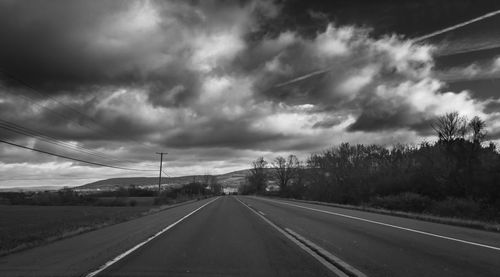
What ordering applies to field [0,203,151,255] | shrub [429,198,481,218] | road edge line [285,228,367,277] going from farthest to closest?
shrub [429,198,481,218]
field [0,203,151,255]
road edge line [285,228,367,277]

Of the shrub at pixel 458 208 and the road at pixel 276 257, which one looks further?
the shrub at pixel 458 208

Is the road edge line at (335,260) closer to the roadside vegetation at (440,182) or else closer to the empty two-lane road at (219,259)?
the empty two-lane road at (219,259)

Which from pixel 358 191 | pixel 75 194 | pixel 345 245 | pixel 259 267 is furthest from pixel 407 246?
pixel 75 194

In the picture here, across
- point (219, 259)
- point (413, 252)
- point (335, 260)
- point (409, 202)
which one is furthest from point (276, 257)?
point (409, 202)

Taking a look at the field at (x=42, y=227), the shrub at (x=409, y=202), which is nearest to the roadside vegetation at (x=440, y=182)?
the shrub at (x=409, y=202)

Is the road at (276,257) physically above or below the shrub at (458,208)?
below

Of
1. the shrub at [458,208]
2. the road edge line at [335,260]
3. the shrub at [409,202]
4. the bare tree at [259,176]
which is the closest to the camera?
the road edge line at [335,260]

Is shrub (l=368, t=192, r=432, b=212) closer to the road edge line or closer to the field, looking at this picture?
the field

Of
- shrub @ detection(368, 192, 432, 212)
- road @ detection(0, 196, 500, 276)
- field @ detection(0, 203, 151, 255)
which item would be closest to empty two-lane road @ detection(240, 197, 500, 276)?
road @ detection(0, 196, 500, 276)

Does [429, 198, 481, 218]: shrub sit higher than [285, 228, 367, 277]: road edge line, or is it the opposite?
[429, 198, 481, 218]: shrub

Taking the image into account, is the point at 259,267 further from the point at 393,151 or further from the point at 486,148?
the point at 393,151

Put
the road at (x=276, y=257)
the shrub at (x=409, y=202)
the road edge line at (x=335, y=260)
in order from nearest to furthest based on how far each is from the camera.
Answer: the road edge line at (x=335, y=260) < the road at (x=276, y=257) < the shrub at (x=409, y=202)

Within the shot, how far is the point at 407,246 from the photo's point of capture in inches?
411

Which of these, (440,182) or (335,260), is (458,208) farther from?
(335,260)
